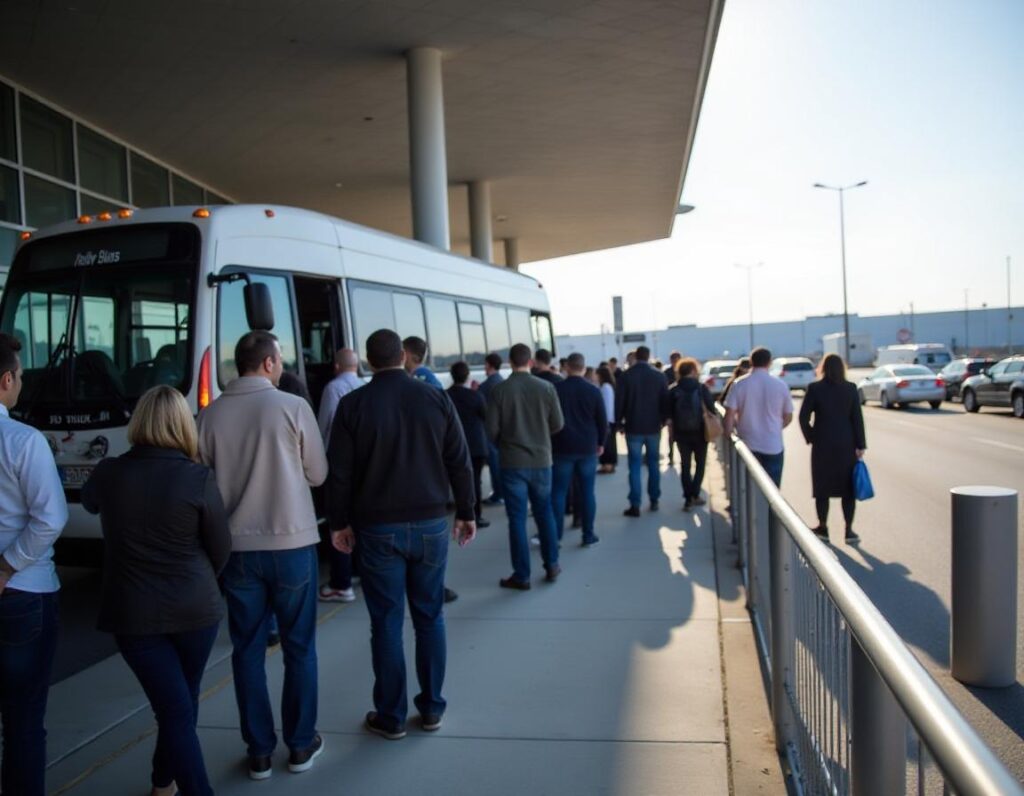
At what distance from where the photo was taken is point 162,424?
3.36m

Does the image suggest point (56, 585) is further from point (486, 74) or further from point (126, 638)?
→ point (486, 74)

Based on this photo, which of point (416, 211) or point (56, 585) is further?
point (416, 211)

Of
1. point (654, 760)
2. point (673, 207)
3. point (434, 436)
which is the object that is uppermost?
point (673, 207)

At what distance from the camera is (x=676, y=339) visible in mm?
92125

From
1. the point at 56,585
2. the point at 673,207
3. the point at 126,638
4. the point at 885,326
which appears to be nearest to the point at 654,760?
the point at 126,638

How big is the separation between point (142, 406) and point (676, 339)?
298 ft

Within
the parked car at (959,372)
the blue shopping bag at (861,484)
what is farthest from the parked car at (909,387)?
the blue shopping bag at (861,484)

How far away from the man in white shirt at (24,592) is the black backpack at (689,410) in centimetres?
807

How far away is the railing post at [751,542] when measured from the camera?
5.87 m

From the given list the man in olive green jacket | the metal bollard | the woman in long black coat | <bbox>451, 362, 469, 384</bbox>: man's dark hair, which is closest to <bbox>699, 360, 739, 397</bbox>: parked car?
<bbox>451, 362, 469, 384</bbox>: man's dark hair

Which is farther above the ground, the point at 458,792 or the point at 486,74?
the point at 486,74

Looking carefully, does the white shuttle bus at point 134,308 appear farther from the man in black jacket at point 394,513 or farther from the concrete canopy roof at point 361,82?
the concrete canopy roof at point 361,82

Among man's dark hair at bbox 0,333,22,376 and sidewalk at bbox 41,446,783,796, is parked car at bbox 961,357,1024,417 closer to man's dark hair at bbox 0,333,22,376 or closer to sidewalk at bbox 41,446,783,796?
sidewalk at bbox 41,446,783,796

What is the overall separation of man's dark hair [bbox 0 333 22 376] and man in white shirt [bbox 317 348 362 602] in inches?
132
